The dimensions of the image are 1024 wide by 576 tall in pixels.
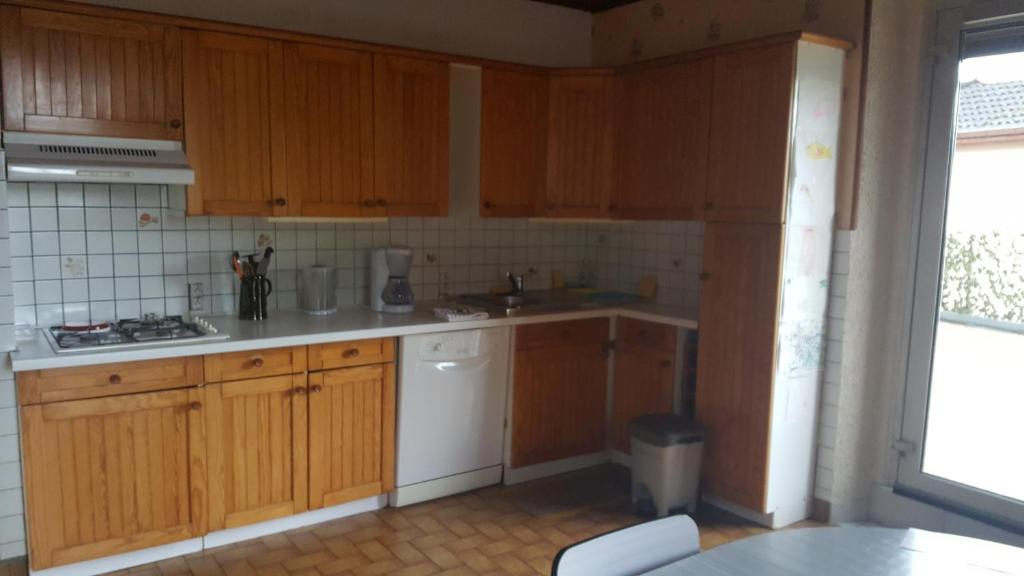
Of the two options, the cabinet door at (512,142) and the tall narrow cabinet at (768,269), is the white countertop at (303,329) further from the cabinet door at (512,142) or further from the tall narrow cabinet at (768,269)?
the cabinet door at (512,142)

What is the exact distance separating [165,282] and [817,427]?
2951mm

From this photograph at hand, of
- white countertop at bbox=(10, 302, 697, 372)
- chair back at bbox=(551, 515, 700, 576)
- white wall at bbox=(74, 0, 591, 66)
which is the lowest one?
chair back at bbox=(551, 515, 700, 576)

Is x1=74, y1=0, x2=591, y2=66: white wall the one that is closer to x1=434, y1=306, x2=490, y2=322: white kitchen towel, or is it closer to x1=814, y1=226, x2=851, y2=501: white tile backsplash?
x1=434, y1=306, x2=490, y2=322: white kitchen towel

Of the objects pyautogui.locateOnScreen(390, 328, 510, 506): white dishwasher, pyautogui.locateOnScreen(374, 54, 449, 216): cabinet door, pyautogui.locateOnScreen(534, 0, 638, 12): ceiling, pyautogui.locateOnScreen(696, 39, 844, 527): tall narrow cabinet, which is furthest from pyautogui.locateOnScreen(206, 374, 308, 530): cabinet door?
pyautogui.locateOnScreen(534, 0, 638, 12): ceiling

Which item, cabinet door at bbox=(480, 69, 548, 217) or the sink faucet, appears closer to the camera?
cabinet door at bbox=(480, 69, 548, 217)

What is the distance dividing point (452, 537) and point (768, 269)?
1.75m

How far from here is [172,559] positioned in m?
2.92

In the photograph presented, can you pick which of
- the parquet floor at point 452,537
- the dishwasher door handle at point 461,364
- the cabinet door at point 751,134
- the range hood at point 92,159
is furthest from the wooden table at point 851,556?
the range hood at point 92,159

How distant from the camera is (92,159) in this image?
105 inches

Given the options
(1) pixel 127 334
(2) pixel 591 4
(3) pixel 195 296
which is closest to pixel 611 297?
(2) pixel 591 4

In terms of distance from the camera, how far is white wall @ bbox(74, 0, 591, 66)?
11.0 feet

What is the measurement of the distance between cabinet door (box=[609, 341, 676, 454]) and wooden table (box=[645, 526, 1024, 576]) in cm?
194

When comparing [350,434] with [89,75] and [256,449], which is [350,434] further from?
[89,75]

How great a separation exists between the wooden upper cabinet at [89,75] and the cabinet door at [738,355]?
2352 millimetres
